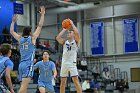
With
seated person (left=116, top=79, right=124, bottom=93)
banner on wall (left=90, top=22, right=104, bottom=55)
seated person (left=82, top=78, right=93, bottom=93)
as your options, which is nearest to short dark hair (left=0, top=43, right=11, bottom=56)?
seated person (left=82, top=78, right=93, bottom=93)

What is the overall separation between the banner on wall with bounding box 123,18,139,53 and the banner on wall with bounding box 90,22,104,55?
211 cm

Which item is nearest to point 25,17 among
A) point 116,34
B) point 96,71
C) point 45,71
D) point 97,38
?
point 97,38

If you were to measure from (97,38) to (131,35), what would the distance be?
9.96 feet

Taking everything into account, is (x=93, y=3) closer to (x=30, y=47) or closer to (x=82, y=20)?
(x=82, y=20)

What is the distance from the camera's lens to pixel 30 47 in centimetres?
866

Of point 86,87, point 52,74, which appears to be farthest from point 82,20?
point 52,74

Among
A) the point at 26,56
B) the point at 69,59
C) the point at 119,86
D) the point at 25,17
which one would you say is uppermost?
the point at 25,17

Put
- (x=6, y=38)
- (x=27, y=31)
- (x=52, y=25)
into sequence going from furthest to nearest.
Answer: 1. (x=52, y=25)
2. (x=6, y=38)
3. (x=27, y=31)

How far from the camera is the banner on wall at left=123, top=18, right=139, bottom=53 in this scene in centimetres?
2870

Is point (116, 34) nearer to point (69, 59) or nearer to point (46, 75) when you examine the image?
point (46, 75)

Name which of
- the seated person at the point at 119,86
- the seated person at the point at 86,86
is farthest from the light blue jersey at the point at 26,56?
the seated person at the point at 119,86

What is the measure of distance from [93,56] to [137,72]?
4096mm

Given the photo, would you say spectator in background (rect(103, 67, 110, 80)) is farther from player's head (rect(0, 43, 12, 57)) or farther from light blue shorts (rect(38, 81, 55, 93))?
player's head (rect(0, 43, 12, 57))

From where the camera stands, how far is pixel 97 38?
3042 cm
